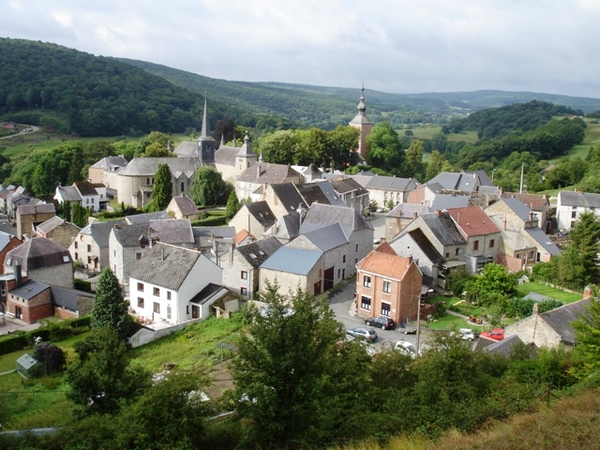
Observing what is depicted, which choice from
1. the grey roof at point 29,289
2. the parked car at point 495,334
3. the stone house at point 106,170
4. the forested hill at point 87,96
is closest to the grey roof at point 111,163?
the stone house at point 106,170

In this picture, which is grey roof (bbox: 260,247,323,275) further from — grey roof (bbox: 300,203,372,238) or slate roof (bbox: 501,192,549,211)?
slate roof (bbox: 501,192,549,211)

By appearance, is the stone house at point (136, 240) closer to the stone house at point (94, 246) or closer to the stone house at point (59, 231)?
the stone house at point (94, 246)

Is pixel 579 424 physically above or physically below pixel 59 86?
below

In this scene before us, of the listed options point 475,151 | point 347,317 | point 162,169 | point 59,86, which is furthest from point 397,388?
point 59,86

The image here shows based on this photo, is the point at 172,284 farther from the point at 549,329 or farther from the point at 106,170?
the point at 106,170

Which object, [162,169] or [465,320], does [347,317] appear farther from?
[162,169]

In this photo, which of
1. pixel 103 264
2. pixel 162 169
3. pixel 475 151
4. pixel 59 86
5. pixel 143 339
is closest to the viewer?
pixel 143 339
